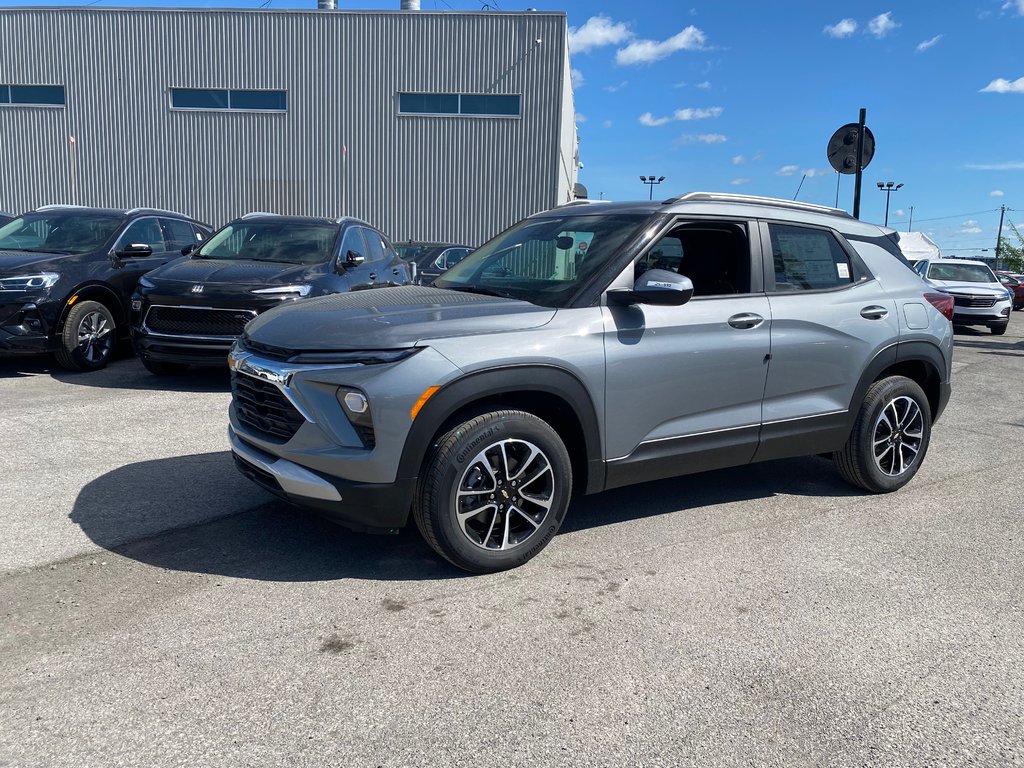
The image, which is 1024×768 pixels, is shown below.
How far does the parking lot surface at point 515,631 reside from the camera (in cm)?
250

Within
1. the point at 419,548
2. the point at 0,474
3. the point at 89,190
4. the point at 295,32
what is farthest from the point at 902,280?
the point at 89,190

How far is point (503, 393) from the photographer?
12.0 feet

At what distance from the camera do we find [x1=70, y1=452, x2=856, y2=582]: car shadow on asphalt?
3770mm

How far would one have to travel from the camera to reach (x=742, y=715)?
8.76ft

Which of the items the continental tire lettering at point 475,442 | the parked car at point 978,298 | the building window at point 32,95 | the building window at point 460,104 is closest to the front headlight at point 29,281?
the continental tire lettering at point 475,442

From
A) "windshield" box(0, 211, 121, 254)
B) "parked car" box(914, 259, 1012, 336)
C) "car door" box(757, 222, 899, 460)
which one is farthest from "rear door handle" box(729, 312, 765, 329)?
"parked car" box(914, 259, 1012, 336)

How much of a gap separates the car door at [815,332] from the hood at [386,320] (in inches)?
61.3

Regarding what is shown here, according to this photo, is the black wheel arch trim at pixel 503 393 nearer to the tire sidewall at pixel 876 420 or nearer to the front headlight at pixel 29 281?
the tire sidewall at pixel 876 420

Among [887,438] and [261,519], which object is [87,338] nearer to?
[261,519]

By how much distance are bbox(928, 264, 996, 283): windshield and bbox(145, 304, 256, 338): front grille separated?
Result: 17708 mm

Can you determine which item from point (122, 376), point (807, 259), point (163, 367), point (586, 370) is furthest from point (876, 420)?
point (122, 376)

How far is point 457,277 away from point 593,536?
5.58ft

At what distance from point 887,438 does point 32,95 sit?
28.7m

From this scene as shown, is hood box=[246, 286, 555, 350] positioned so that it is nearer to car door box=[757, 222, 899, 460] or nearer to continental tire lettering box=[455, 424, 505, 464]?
continental tire lettering box=[455, 424, 505, 464]
